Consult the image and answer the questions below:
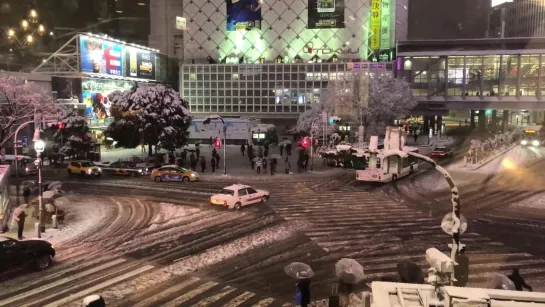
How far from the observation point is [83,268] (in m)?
15.4

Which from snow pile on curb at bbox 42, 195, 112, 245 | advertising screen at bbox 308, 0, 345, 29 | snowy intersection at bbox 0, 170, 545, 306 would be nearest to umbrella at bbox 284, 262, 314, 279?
snowy intersection at bbox 0, 170, 545, 306

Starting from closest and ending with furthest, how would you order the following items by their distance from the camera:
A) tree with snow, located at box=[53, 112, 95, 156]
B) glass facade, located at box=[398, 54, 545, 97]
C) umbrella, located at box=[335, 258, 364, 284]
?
umbrella, located at box=[335, 258, 364, 284] < tree with snow, located at box=[53, 112, 95, 156] < glass facade, located at box=[398, 54, 545, 97]

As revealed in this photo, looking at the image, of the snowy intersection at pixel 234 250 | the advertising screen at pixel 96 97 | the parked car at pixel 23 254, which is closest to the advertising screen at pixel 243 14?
the advertising screen at pixel 96 97

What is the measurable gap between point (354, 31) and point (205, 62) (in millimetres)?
25964

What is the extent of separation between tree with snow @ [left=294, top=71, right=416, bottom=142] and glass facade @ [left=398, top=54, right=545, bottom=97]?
1760 cm

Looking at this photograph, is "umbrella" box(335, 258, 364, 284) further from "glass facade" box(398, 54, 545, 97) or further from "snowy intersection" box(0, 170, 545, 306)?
"glass facade" box(398, 54, 545, 97)

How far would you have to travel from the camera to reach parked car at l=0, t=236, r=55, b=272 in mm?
14953

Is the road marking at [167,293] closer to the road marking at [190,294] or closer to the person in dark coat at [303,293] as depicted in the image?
the road marking at [190,294]

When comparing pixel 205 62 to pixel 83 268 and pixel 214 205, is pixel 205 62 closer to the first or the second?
pixel 214 205

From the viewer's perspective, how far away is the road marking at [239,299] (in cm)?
1259

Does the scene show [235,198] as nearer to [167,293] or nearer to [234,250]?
[234,250]

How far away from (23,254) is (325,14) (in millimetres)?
71750

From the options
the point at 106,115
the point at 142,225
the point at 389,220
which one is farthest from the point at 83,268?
the point at 106,115

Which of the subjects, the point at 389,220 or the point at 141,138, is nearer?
the point at 389,220
